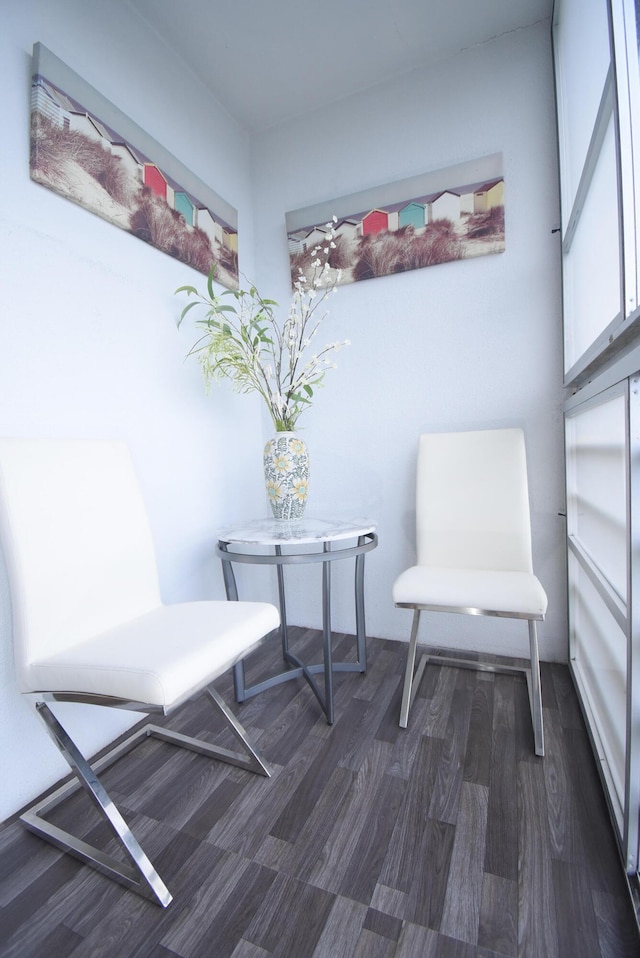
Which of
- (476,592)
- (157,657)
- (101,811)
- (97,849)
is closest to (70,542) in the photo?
(157,657)

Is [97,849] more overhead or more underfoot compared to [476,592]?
more underfoot

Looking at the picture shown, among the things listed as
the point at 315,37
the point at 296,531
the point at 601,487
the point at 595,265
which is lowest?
the point at 296,531

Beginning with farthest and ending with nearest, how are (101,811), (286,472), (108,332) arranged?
(286,472), (108,332), (101,811)

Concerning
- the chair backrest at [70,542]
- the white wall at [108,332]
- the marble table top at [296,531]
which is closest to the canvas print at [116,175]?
the white wall at [108,332]

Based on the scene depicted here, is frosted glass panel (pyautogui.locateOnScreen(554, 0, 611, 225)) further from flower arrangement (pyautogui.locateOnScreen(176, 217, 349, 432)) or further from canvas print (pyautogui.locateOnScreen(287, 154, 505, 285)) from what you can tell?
flower arrangement (pyautogui.locateOnScreen(176, 217, 349, 432))

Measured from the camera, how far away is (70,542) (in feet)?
3.87

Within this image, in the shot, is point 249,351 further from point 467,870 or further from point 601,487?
point 467,870

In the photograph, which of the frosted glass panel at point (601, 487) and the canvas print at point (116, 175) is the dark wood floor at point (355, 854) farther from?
the canvas print at point (116, 175)

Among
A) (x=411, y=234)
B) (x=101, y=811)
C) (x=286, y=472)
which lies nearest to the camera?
(x=101, y=811)

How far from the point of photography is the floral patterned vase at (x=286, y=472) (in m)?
1.73

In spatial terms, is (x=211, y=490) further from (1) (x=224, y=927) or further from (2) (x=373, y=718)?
(1) (x=224, y=927)

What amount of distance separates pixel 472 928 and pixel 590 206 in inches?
74.7

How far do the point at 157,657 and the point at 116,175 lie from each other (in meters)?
1.59

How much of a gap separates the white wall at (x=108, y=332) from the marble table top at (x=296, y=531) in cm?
31
